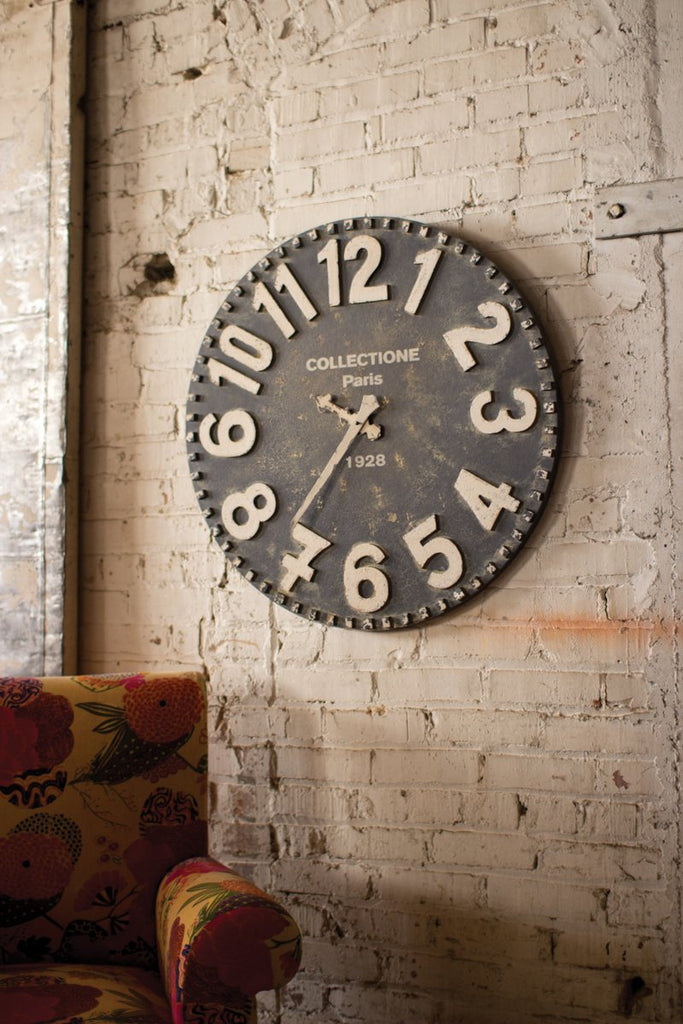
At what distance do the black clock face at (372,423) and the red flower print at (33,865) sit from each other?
2.19 feet

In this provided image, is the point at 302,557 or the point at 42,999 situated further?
the point at 302,557

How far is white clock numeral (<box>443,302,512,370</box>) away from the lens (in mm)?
1765

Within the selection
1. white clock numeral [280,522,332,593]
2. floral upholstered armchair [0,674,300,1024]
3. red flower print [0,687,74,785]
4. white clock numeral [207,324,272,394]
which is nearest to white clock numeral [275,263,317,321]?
white clock numeral [207,324,272,394]

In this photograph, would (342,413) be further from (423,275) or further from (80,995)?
(80,995)

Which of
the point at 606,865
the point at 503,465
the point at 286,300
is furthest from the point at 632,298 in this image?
the point at 606,865

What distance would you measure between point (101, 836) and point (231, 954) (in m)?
0.45

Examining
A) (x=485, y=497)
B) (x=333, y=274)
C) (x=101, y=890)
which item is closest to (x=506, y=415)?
(x=485, y=497)

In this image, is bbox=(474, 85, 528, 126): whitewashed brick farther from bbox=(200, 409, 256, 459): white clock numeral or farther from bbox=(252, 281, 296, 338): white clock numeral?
bbox=(200, 409, 256, 459): white clock numeral

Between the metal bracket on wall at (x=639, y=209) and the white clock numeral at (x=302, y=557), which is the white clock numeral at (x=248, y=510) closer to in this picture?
the white clock numeral at (x=302, y=557)

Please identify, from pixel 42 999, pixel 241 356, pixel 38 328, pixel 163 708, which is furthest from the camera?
pixel 38 328

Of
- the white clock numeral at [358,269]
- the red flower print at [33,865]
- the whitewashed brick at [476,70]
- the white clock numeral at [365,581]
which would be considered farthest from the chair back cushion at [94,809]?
the whitewashed brick at [476,70]

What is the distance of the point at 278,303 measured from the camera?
76.5 inches

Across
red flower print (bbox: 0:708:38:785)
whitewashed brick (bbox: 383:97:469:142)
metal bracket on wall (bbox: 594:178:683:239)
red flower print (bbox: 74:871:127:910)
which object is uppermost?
whitewashed brick (bbox: 383:97:469:142)

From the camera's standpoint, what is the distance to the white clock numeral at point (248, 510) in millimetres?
1923
